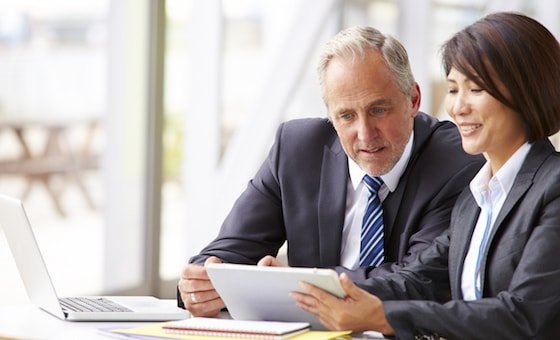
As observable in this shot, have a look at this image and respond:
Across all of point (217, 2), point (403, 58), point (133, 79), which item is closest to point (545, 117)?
point (403, 58)

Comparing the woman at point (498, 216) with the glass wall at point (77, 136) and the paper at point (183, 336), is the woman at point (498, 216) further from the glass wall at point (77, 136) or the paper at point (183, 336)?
the glass wall at point (77, 136)

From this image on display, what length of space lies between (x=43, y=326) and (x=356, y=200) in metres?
1.02

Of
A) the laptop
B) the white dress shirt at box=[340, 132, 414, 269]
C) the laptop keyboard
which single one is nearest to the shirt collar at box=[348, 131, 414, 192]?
the white dress shirt at box=[340, 132, 414, 269]

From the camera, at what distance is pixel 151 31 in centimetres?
619

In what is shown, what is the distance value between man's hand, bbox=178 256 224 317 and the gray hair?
26.3 inches

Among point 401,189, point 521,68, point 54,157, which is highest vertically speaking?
point 521,68

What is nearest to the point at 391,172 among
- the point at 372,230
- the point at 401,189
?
the point at 401,189

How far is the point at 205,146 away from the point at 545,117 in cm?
439

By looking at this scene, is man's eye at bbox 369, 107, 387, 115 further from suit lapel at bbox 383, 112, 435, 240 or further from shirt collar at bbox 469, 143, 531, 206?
shirt collar at bbox 469, 143, 531, 206

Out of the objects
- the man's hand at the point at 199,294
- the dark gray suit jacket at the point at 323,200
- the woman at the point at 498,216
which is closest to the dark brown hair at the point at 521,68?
the woman at the point at 498,216

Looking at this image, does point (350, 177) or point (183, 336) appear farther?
point (350, 177)

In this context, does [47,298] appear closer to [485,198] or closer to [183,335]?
[183,335]

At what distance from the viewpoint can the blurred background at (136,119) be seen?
575 cm

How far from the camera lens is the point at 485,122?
2.80 m
